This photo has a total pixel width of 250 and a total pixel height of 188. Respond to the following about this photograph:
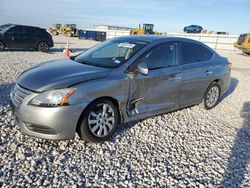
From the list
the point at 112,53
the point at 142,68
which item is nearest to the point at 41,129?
the point at 142,68

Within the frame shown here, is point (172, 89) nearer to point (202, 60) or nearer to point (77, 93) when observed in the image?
point (202, 60)

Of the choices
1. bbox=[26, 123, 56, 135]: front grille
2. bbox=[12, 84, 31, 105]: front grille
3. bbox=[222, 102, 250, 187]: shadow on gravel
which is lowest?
bbox=[222, 102, 250, 187]: shadow on gravel

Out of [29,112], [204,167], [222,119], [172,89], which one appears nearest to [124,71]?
[172,89]

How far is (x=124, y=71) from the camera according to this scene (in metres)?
3.93

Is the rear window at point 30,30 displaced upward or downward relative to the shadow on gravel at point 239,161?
upward

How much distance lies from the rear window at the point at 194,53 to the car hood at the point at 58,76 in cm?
189

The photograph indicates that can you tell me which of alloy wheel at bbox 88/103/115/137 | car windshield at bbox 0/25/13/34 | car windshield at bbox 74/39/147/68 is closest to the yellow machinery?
car windshield at bbox 0/25/13/34

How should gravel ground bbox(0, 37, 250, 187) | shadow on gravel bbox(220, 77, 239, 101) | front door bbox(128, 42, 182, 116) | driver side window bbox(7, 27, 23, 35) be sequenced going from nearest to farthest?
gravel ground bbox(0, 37, 250, 187)
front door bbox(128, 42, 182, 116)
shadow on gravel bbox(220, 77, 239, 101)
driver side window bbox(7, 27, 23, 35)

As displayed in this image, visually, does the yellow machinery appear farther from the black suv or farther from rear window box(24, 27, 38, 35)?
rear window box(24, 27, 38, 35)

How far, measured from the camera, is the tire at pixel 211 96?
568cm

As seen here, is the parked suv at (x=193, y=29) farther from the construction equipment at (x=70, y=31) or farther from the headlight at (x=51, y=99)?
the headlight at (x=51, y=99)

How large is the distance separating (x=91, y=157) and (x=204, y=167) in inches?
61.5

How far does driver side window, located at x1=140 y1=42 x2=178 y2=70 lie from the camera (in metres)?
4.30

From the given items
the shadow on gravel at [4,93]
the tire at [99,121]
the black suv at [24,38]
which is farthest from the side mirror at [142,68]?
the black suv at [24,38]
